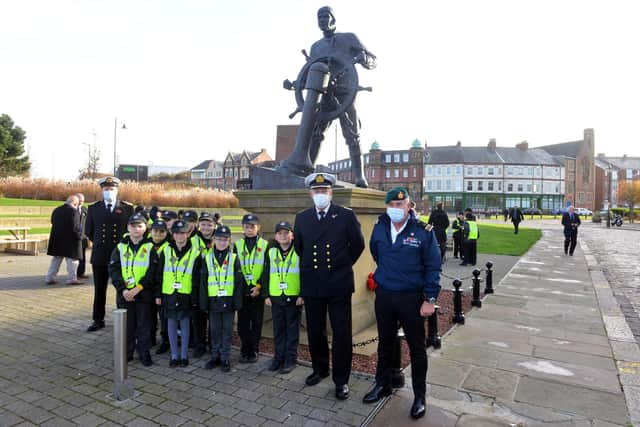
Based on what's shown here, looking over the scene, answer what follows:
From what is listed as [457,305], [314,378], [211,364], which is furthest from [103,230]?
[457,305]

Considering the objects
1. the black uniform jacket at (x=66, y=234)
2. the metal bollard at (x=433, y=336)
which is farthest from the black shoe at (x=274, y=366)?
the black uniform jacket at (x=66, y=234)

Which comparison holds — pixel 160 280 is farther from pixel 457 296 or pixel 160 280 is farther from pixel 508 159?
pixel 508 159

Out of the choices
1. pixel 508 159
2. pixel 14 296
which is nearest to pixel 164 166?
pixel 508 159

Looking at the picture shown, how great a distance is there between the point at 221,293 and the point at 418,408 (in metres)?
2.25

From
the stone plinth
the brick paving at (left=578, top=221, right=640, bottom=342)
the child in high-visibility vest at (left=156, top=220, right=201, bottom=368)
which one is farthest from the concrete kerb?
the child in high-visibility vest at (left=156, top=220, right=201, bottom=368)

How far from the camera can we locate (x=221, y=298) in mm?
4273

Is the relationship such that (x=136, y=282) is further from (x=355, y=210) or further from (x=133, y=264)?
(x=355, y=210)

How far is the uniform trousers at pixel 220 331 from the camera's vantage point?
4.31 m

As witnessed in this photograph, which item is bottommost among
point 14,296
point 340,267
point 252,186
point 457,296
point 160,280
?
point 14,296

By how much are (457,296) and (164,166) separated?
11051 centimetres

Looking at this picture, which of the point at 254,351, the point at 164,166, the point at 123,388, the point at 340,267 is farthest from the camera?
the point at 164,166

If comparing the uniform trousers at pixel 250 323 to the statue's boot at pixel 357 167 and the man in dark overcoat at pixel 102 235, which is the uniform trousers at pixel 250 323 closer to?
the man in dark overcoat at pixel 102 235

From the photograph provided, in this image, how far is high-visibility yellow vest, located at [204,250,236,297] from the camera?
168 inches

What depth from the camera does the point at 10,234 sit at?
14070 mm
